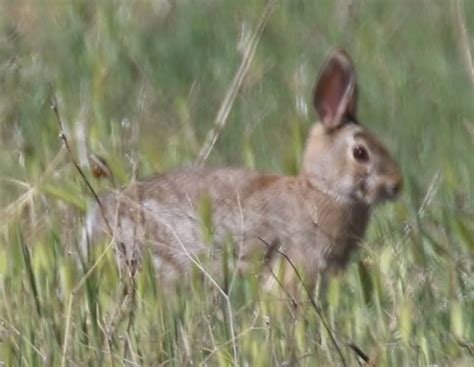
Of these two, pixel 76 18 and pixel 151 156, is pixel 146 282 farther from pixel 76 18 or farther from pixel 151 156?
pixel 76 18

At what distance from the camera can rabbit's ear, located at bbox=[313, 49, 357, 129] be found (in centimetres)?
630

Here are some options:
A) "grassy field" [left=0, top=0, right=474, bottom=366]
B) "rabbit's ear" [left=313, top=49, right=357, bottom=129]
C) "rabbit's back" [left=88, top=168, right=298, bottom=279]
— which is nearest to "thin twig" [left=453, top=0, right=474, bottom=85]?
"grassy field" [left=0, top=0, right=474, bottom=366]

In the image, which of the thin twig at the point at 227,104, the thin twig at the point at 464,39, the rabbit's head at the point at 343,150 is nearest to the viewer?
the thin twig at the point at 464,39

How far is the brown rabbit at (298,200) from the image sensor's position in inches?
228

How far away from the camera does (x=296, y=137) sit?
6.61 metres

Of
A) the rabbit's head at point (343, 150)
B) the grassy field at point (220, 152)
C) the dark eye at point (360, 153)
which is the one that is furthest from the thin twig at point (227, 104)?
the dark eye at point (360, 153)

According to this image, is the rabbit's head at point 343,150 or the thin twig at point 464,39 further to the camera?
the rabbit's head at point 343,150

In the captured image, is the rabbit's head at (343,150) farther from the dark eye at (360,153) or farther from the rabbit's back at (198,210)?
the rabbit's back at (198,210)

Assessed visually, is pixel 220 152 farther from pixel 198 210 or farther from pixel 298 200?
pixel 198 210

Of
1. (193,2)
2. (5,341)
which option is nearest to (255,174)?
(5,341)

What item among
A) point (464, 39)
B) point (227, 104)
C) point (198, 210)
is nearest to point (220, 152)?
point (227, 104)

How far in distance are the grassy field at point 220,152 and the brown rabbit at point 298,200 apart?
11 cm

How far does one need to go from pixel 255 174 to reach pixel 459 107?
1284mm

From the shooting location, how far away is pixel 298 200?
620 centimetres
